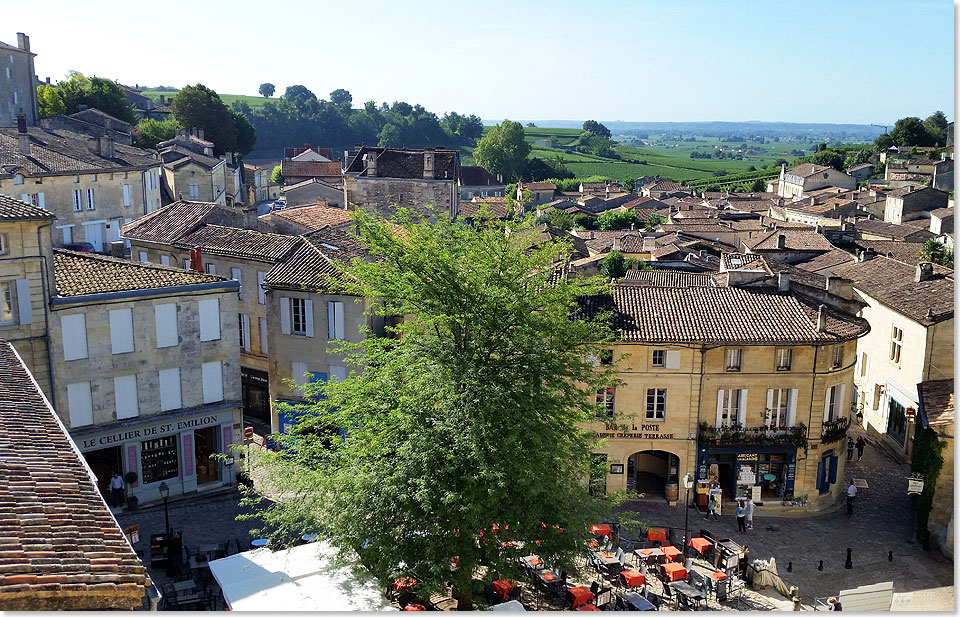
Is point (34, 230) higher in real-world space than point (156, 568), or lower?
higher

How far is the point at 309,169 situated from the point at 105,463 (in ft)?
215

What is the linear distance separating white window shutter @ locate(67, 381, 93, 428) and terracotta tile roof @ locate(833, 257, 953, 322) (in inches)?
887

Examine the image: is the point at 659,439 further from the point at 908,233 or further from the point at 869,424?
the point at 908,233

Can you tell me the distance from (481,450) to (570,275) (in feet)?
53.4

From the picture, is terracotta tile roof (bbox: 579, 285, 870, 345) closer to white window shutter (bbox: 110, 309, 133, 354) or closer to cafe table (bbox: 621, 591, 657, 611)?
cafe table (bbox: 621, 591, 657, 611)

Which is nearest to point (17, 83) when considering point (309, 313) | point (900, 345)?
point (309, 313)

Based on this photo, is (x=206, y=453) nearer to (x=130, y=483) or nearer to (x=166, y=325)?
(x=130, y=483)

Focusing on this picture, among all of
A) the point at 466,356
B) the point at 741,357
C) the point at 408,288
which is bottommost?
the point at 741,357

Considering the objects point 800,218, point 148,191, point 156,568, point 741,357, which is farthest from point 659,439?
point 800,218

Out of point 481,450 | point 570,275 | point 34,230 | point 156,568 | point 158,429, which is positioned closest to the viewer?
point 481,450

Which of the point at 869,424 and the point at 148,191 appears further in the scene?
the point at 148,191

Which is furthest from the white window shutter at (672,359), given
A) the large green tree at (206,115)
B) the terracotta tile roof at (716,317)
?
the large green tree at (206,115)

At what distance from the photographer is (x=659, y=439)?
79.4 feet

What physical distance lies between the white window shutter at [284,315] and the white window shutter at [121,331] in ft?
19.3
